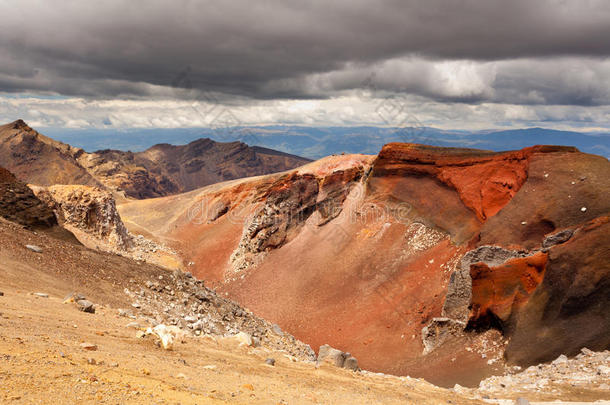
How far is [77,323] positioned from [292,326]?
73.2 feet

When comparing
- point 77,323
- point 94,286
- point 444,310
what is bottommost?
point 444,310

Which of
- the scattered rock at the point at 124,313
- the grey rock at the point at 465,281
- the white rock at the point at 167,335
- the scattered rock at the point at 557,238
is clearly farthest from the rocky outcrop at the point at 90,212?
the scattered rock at the point at 557,238

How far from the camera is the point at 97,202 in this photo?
119 ft

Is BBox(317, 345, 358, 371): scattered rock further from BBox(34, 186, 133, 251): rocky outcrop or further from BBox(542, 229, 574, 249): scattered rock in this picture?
BBox(34, 186, 133, 251): rocky outcrop

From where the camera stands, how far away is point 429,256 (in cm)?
2986

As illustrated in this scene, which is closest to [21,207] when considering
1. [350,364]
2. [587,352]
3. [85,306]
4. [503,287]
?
[85,306]

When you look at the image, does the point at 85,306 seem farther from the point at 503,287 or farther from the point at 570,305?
the point at 503,287

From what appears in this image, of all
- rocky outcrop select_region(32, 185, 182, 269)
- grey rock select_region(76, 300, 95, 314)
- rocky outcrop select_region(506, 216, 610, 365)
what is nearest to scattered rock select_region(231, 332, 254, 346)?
A: grey rock select_region(76, 300, 95, 314)

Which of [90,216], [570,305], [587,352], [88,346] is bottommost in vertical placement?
[90,216]

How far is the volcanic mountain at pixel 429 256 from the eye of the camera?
17.9 m

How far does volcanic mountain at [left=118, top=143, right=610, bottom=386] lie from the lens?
17.9 m

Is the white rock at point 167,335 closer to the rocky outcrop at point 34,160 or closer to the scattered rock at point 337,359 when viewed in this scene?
the scattered rock at point 337,359

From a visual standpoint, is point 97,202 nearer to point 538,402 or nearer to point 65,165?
point 538,402

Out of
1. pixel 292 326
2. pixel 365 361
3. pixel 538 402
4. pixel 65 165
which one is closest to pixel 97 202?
pixel 292 326
